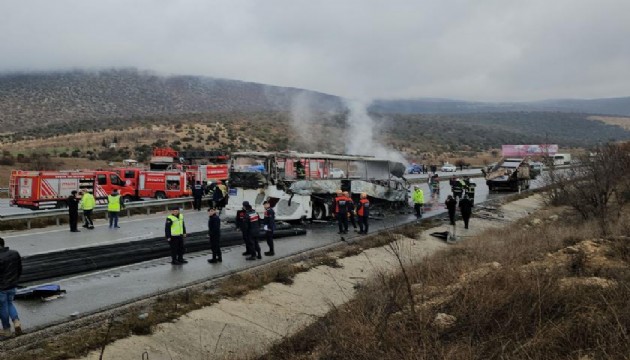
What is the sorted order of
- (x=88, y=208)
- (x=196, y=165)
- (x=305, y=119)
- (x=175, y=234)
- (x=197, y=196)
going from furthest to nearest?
(x=305, y=119)
(x=196, y=165)
(x=197, y=196)
(x=88, y=208)
(x=175, y=234)

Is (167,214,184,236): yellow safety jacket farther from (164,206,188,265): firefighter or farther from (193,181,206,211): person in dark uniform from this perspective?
(193,181,206,211): person in dark uniform

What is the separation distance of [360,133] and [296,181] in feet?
60.2

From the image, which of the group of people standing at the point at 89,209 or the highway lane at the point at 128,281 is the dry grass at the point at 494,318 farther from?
the group of people standing at the point at 89,209

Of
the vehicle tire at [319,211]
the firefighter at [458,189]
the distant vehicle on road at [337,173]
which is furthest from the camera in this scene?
the firefighter at [458,189]

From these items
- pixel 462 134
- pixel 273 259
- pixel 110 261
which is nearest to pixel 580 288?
pixel 273 259

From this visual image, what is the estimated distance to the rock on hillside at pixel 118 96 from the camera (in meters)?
93.9

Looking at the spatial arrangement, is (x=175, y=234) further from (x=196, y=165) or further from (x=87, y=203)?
(x=196, y=165)

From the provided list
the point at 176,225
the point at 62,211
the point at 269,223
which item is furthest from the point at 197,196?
the point at 176,225

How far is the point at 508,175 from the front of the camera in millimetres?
40156

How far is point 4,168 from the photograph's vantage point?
4572 centimetres

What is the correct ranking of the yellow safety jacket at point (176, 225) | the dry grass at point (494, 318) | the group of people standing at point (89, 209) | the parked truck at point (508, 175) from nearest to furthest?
the dry grass at point (494, 318) < the yellow safety jacket at point (176, 225) < the group of people standing at point (89, 209) < the parked truck at point (508, 175)

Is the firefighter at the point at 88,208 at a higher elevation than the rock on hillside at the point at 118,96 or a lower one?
lower

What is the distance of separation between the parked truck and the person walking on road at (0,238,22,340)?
36.3 m

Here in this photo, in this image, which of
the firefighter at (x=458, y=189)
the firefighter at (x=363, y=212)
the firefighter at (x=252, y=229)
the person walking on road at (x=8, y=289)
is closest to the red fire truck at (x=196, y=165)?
the firefighter at (x=458, y=189)
